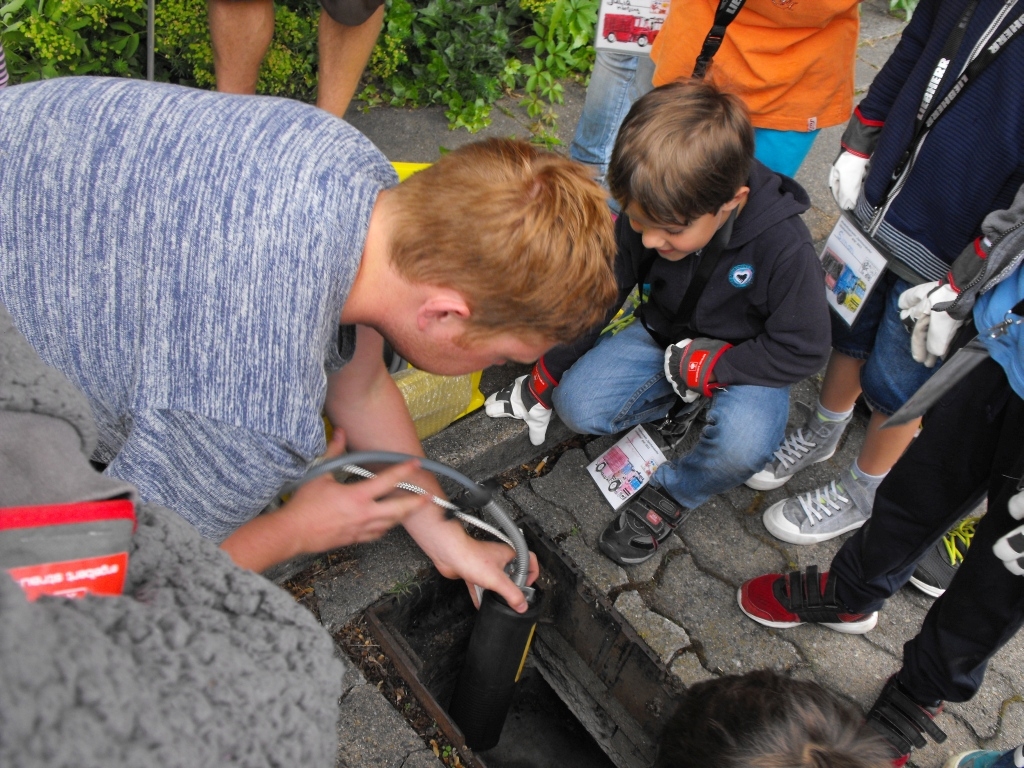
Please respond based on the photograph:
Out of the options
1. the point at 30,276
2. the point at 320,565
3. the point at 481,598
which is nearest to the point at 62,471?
the point at 30,276

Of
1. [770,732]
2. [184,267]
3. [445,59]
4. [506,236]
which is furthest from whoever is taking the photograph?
[445,59]

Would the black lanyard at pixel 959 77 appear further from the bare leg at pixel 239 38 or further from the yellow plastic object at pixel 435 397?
the bare leg at pixel 239 38

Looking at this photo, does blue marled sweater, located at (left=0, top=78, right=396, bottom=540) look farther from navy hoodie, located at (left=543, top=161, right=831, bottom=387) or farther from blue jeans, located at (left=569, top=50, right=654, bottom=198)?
blue jeans, located at (left=569, top=50, right=654, bottom=198)

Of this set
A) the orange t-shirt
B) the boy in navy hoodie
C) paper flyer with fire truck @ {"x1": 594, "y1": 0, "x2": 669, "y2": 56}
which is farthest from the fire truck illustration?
the boy in navy hoodie

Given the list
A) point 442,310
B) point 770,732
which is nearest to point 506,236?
point 442,310

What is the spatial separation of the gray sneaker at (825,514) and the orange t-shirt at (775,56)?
48.3 inches

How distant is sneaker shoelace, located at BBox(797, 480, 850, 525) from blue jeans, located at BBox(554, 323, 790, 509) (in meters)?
0.29

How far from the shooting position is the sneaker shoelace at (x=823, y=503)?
266cm

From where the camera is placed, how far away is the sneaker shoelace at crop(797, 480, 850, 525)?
8.72 ft

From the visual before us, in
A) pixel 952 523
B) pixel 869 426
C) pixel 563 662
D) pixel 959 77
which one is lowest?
pixel 563 662

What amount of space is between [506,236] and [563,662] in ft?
5.60

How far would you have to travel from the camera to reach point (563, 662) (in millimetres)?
2561

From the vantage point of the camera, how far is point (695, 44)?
255 centimetres

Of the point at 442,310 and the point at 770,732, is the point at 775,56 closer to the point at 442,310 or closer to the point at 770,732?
the point at 442,310
